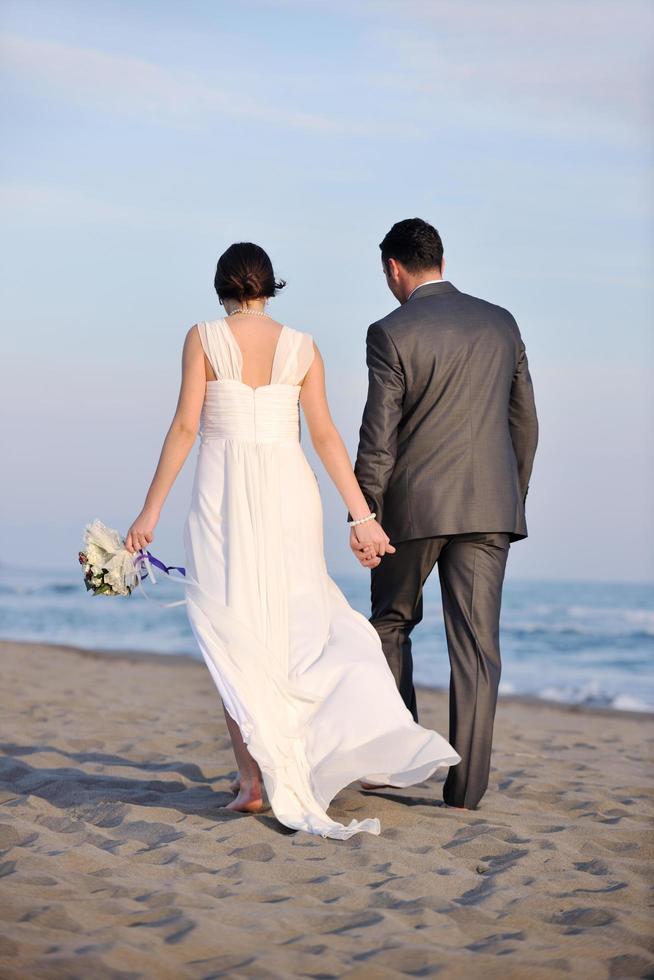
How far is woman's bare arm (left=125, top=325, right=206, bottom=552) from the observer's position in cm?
415

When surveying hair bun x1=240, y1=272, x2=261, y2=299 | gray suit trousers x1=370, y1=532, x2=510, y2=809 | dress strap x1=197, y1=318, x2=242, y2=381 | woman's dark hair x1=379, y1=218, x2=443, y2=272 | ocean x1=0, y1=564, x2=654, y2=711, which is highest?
woman's dark hair x1=379, y1=218, x2=443, y2=272

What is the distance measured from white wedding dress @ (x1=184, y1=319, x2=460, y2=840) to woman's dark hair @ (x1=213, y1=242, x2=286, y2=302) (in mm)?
164

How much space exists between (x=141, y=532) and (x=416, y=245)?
1618 mm

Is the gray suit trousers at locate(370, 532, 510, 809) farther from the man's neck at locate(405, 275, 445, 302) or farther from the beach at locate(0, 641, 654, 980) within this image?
the man's neck at locate(405, 275, 445, 302)

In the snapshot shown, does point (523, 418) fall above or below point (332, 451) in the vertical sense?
above

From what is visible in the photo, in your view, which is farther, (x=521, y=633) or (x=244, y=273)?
(x=521, y=633)

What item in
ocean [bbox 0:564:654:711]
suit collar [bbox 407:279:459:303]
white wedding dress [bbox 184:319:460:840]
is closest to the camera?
white wedding dress [bbox 184:319:460:840]

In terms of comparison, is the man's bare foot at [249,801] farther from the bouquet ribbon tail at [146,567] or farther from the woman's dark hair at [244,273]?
the woman's dark hair at [244,273]

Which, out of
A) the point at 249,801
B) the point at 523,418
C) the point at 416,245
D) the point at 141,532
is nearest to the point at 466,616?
the point at 523,418

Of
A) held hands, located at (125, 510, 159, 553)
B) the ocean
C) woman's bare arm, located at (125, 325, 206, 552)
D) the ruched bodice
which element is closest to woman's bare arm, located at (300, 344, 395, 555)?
the ruched bodice

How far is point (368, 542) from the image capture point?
4.29m

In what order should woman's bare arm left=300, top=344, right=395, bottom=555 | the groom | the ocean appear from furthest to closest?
1. the ocean
2. the groom
3. woman's bare arm left=300, top=344, right=395, bottom=555

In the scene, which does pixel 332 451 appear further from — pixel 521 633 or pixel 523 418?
pixel 521 633

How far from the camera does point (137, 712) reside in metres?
7.66
